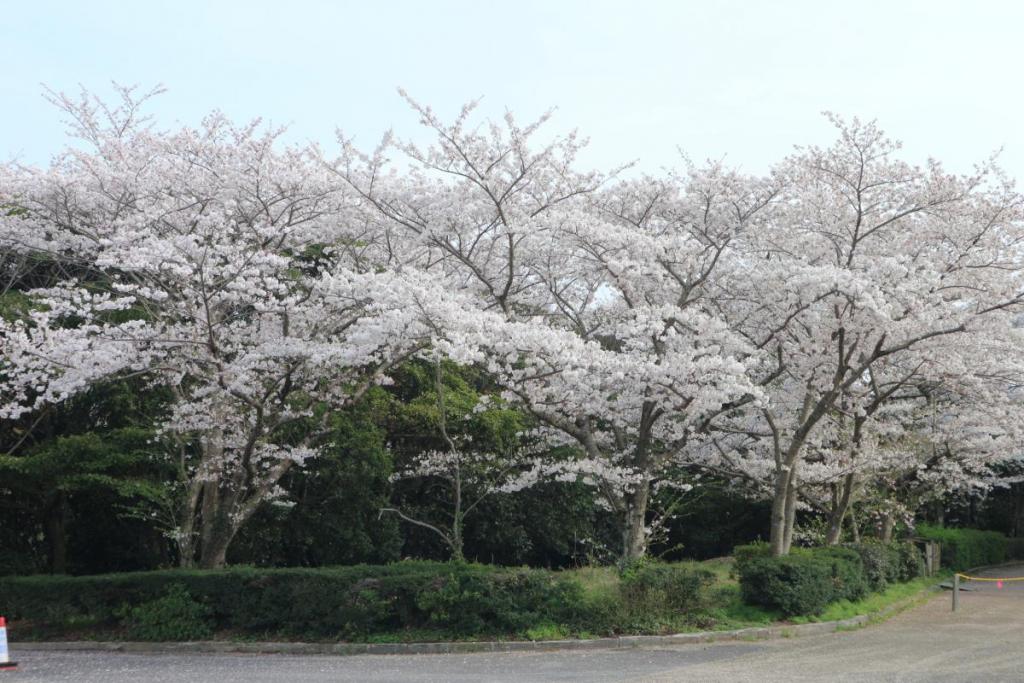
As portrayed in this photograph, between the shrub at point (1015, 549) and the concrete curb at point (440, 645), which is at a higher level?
the shrub at point (1015, 549)

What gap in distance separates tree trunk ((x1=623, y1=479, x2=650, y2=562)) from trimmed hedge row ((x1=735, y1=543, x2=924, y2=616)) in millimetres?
1405

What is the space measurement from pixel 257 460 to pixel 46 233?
5.74 meters

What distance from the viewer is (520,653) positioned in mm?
11203

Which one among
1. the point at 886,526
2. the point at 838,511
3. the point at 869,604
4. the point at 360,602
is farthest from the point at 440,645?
the point at 886,526

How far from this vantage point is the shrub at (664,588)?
12047 millimetres

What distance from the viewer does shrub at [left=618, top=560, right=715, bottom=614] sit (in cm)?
1205

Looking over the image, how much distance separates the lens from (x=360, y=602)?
12023 millimetres

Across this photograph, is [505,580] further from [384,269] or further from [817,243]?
[817,243]

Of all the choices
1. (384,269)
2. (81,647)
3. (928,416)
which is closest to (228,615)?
(81,647)

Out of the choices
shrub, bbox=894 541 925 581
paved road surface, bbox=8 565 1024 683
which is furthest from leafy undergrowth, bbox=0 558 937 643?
shrub, bbox=894 541 925 581

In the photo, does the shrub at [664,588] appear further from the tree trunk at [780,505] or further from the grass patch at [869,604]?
the tree trunk at [780,505]

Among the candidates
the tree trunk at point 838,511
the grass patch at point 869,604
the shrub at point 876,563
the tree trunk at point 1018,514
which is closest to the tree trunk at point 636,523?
the grass patch at point 869,604

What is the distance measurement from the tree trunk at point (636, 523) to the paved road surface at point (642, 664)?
99.5 inches

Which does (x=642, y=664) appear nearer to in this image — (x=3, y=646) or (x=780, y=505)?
(x=780, y=505)
